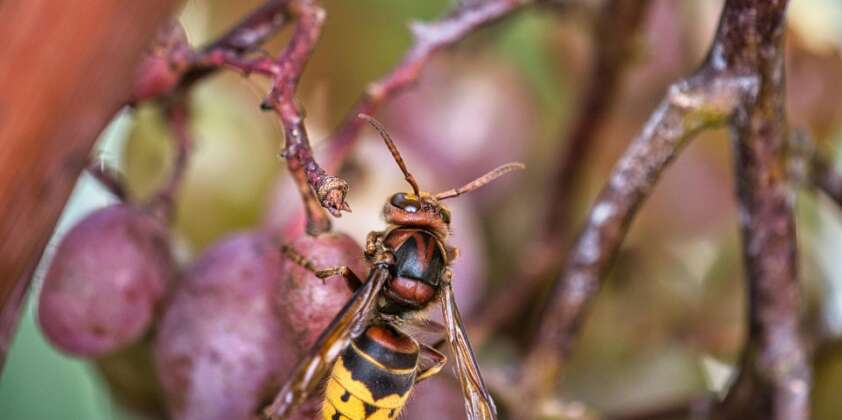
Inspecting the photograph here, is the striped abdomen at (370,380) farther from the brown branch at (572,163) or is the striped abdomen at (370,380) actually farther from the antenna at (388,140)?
the brown branch at (572,163)

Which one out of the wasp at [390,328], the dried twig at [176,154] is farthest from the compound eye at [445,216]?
the dried twig at [176,154]

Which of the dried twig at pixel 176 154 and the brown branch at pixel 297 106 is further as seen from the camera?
the dried twig at pixel 176 154

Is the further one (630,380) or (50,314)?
(630,380)

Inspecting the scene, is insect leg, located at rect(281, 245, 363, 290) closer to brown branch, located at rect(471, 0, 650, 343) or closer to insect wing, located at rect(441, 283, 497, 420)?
insect wing, located at rect(441, 283, 497, 420)

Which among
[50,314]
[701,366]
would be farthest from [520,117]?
[50,314]

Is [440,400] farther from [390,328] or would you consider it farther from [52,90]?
[52,90]

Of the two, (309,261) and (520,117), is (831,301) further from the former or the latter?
(309,261)
